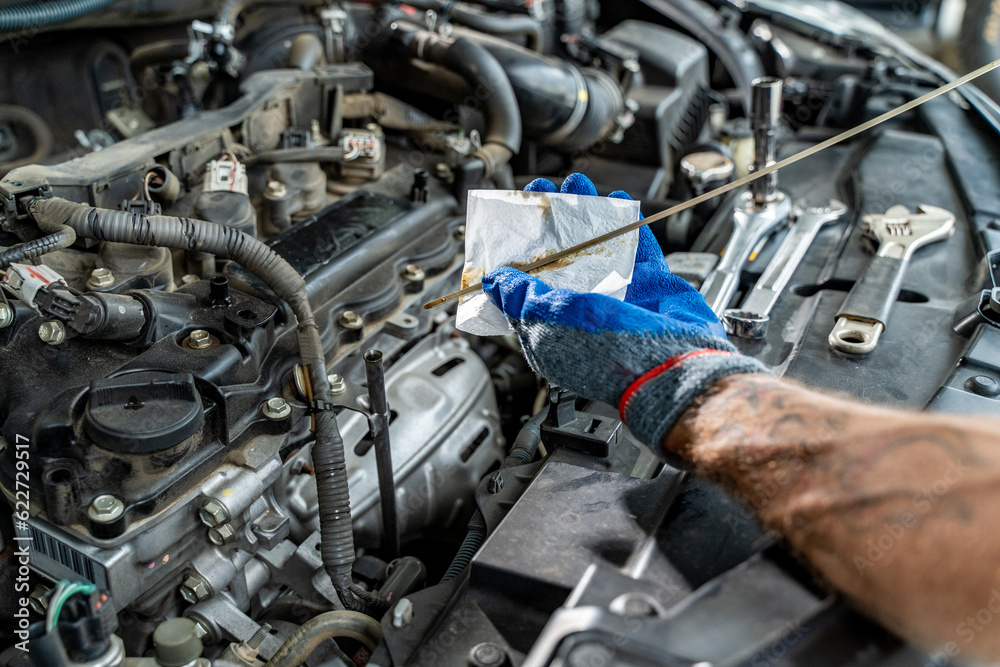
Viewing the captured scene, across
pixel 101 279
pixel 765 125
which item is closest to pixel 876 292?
pixel 765 125

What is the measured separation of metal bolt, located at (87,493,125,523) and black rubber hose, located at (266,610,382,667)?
10.5 inches

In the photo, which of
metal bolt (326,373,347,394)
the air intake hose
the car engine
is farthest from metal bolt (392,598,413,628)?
the air intake hose

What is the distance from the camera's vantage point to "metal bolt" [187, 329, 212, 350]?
1156mm

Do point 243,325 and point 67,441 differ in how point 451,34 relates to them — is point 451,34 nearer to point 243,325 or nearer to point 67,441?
point 243,325

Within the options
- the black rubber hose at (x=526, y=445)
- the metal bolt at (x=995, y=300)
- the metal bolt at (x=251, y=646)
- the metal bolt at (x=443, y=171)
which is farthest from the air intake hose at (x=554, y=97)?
the metal bolt at (x=251, y=646)

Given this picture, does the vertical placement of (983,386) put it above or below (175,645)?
above

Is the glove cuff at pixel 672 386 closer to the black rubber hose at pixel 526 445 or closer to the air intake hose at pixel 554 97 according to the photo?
the black rubber hose at pixel 526 445

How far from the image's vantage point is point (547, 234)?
44.6 inches

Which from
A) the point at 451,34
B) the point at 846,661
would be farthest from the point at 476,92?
the point at 846,661

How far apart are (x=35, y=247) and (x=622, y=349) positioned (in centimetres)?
79

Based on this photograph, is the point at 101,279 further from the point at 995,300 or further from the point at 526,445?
the point at 995,300

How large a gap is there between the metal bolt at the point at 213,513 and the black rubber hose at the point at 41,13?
1358 mm

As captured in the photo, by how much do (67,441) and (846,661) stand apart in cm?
90

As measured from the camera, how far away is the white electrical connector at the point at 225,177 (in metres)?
1.43
